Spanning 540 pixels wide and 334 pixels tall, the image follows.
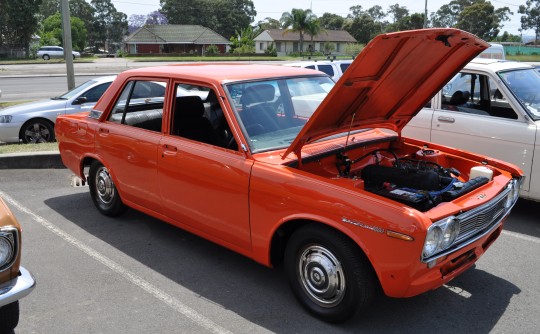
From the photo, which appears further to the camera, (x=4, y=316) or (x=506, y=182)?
(x=506, y=182)

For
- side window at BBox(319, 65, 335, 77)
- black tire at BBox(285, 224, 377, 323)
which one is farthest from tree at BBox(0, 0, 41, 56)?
black tire at BBox(285, 224, 377, 323)

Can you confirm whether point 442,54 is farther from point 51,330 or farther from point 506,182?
point 51,330

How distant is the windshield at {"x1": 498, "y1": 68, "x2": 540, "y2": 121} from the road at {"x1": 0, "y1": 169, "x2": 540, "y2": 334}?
1.38 m

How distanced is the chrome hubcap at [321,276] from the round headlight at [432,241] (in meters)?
0.60

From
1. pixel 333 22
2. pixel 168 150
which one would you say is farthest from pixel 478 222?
pixel 333 22

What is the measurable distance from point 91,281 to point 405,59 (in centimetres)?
315

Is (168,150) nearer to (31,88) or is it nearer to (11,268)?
(11,268)

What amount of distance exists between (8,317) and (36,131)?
7.23 m

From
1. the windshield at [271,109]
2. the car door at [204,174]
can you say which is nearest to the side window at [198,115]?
the car door at [204,174]

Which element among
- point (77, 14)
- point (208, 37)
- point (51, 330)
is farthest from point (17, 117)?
point (77, 14)

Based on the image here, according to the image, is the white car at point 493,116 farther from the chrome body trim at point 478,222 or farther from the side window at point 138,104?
the side window at point 138,104

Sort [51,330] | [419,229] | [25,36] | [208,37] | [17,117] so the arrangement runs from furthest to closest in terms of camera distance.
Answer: [208,37], [25,36], [17,117], [51,330], [419,229]

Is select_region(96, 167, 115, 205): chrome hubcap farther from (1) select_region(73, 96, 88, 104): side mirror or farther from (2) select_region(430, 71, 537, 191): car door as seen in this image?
(1) select_region(73, 96, 88, 104): side mirror

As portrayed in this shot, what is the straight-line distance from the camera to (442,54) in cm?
392
